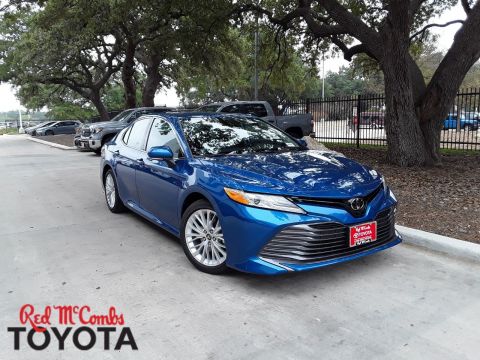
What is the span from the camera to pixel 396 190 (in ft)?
23.8

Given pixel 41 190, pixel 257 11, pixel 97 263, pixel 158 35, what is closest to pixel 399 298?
pixel 97 263

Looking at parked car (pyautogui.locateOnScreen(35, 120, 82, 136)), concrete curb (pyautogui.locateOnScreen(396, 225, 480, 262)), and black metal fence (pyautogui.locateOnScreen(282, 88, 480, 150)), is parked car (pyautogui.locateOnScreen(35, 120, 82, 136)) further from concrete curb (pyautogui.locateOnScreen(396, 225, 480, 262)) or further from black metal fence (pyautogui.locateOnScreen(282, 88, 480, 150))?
concrete curb (pyautogui.locateOnScreen(396, 225, 480, 262))

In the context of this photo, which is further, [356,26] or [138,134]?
[356,26]

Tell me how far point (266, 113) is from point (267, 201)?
1046 cm

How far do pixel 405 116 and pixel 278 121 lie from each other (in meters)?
5.33

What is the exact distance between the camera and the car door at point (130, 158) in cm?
551

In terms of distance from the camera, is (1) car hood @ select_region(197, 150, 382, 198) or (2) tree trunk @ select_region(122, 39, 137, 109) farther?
(2) tree trunk @ select_region(122, 39, 137, 109)

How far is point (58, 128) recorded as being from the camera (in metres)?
41.0

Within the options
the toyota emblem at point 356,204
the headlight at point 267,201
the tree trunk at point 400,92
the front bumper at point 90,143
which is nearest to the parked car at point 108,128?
the front bumper at point 90,143

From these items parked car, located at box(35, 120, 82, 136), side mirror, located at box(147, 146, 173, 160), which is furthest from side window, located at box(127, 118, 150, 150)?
parked car, located at box(35, 120, 82, 136)

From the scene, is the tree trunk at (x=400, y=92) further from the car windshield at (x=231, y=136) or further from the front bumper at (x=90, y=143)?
the front bumper at (x=90, y=143)

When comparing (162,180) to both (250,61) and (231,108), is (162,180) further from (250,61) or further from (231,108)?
(250,61)

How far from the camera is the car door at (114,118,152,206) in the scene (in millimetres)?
5508

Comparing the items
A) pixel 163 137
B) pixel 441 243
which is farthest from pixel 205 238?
pixel 441 243
